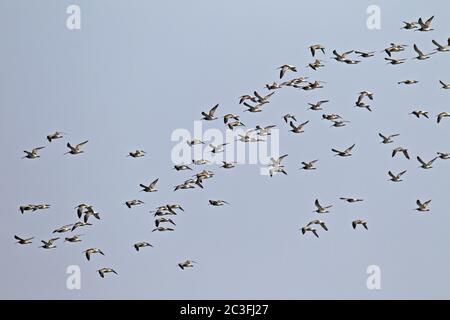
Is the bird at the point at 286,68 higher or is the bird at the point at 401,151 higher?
the bird at the point at 286,68

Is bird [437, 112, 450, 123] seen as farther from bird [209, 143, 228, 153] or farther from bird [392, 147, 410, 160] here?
bird [209, 143, 228, 153]

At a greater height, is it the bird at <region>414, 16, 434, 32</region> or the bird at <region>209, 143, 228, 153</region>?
the bird at <region>414, 16, 434, 32</region>

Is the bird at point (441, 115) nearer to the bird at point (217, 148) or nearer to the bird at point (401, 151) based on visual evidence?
the bird at point (401, 151)

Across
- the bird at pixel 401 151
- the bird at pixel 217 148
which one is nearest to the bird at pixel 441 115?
the bird at pixel 401 151

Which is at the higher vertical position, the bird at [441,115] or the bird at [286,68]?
the bird at [286,68]

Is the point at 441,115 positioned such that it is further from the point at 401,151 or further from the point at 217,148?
the point at 217,148

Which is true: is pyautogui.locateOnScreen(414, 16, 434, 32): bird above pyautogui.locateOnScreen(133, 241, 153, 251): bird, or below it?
above

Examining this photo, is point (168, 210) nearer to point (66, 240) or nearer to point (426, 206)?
point (66, 240)

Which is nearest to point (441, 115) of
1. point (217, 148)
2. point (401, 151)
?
point (401, 151)

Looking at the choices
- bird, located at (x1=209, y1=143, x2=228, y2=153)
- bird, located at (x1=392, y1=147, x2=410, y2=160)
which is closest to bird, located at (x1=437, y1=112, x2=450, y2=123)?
bird, located at (x1=392, y1=147, x2=410, y2=160)

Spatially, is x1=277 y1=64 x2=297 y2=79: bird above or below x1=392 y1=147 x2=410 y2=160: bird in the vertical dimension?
above
